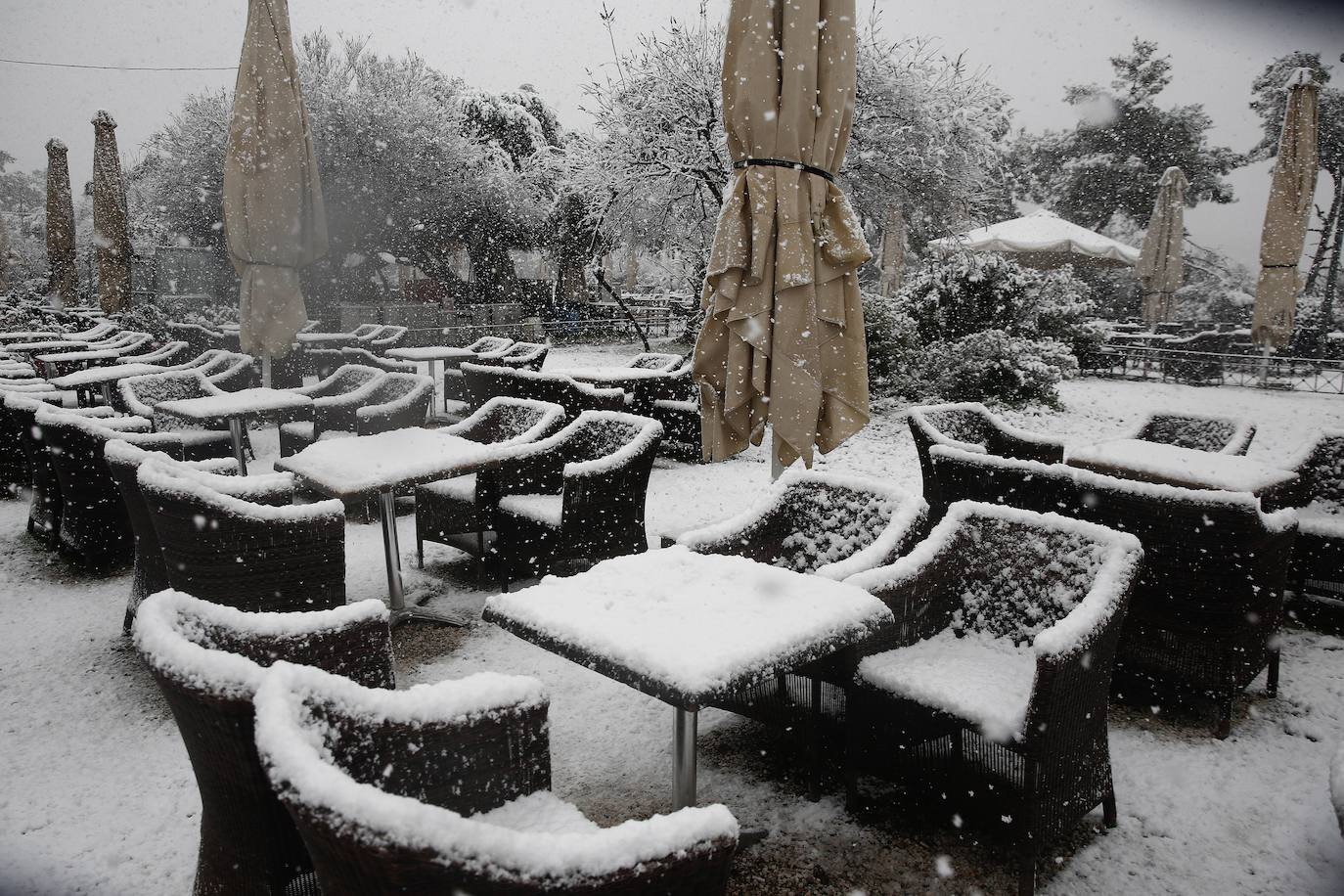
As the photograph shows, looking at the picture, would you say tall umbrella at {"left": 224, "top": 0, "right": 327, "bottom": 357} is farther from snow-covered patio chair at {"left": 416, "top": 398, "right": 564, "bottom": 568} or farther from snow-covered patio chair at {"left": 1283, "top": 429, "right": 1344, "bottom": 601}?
snow-covered patio chair at {"left": 1283, "top": 429, "right": 1344, "bottom": 601}

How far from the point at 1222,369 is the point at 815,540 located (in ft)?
37.9

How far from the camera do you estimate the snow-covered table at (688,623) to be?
177 centimetres

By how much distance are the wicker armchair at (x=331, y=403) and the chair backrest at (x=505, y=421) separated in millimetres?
1412

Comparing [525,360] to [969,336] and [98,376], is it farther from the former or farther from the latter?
[969,336]

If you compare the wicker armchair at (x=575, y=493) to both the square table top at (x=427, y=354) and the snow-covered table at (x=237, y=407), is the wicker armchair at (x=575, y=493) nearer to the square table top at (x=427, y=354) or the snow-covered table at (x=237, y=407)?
the snow-covered table at (x=237, y=407)

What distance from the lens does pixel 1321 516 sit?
3908 mm

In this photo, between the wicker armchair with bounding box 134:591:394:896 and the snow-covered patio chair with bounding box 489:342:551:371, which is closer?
the wicker armchair with bounding box 134:591:394:896

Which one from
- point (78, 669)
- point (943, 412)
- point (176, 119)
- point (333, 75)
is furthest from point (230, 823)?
point (176, 119)

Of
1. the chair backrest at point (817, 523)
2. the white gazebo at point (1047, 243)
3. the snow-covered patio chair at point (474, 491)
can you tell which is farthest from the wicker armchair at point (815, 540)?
the white gazebo at point (1047, 243)

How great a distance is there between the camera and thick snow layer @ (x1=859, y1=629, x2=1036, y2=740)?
84.9 inches

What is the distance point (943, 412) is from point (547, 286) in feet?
62.1

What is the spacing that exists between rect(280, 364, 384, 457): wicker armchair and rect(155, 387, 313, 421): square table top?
0.20m

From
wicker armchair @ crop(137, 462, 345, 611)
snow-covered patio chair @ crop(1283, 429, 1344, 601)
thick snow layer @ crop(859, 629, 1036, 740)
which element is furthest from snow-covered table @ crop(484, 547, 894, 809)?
snow-covered patio chair @ crop(1283, 429, 1344, 601)

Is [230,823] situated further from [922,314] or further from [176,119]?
[176,119]
